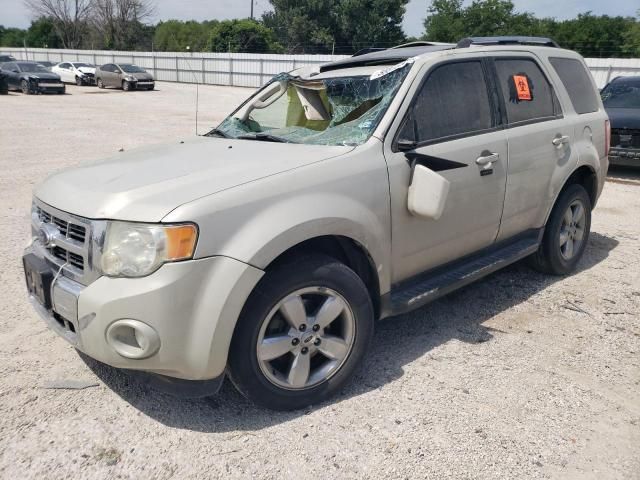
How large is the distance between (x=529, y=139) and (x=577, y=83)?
113cm

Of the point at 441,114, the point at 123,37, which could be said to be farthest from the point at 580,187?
the point at 123,37

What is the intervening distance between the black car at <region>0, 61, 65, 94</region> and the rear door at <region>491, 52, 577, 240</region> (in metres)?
26.3

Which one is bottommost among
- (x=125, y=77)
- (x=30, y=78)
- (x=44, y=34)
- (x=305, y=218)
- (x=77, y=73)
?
(x=305, y=218)

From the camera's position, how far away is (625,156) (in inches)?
346

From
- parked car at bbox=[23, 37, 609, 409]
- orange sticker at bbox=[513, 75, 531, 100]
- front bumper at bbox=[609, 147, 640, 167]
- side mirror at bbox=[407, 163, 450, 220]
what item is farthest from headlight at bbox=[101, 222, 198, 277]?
front bumper at bbox=[609, 147, 640, 167]

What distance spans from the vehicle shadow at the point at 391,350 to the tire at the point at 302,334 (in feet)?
0.52

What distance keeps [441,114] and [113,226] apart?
2055 mm

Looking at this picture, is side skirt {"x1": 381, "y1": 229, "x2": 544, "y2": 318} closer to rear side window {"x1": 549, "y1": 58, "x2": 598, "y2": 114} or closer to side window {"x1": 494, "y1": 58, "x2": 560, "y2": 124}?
side window {"x1": 494, "y1": 58, "x2": 560, "y2": 124}

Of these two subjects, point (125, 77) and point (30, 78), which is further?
point (125, 77)

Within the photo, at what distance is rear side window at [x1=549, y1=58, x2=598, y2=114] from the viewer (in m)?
4.52

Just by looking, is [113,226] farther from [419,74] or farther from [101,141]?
[101,141]

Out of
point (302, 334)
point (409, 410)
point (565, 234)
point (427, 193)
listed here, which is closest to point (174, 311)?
point (302, 334)

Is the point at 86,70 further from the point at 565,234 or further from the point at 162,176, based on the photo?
the point at 162,176

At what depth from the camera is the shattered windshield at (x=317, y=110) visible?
10.8 feet
